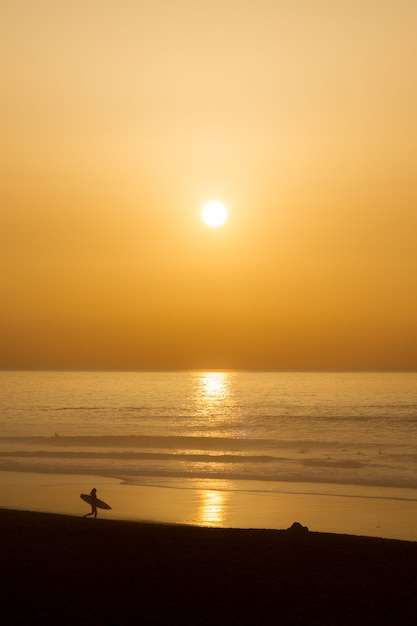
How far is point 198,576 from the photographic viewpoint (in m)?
Result: 12.1

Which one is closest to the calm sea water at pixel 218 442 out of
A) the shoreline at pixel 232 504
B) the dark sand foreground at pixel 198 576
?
the shoreline at pixel 232 504

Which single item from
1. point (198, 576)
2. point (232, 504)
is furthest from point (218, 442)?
point (198, 576)

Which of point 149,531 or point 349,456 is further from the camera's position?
point 349,456

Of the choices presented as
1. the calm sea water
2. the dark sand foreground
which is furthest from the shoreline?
the dark sand foreground

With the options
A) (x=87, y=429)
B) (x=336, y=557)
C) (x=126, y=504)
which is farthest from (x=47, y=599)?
(x=87, y=429)

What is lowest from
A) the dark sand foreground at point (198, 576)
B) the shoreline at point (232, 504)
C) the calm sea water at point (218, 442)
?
the dark sand foreground at point (198, 576)

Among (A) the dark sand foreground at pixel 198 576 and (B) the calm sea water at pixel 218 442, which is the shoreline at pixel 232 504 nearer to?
(B) the calm sea water at pixel 218 442

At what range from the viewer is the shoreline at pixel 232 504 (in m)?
19.3

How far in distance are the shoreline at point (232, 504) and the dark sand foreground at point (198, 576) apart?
121 inches

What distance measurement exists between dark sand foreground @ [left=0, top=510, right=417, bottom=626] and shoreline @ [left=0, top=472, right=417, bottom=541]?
3.08 metres

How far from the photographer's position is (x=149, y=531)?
16.0 meters

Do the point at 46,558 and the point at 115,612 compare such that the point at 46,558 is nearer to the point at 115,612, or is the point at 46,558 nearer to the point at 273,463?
the point at 115,612

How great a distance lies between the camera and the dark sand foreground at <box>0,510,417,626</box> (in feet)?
33.2

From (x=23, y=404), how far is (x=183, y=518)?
6633cm
